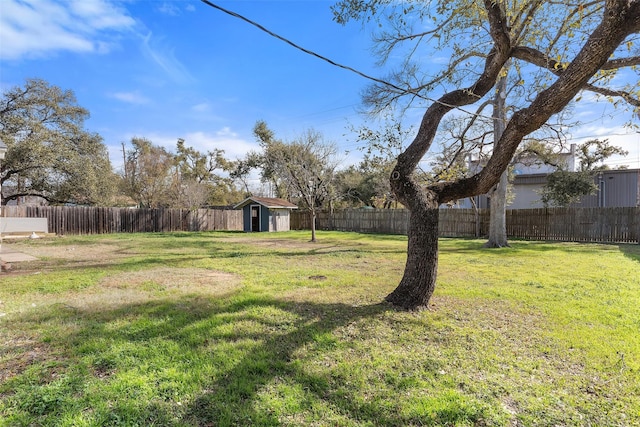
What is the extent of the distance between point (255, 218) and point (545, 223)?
57.3 feet

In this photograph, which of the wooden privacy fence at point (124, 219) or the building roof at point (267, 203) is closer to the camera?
the wooden privacy fence at point (124, 219)

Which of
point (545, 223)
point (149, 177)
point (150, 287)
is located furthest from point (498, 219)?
point (149, 177)

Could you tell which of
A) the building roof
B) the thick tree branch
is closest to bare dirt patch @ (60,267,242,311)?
the thick tree branch

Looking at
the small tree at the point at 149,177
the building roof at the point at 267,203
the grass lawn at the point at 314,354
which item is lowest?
the grass lawn at the point at 314,354

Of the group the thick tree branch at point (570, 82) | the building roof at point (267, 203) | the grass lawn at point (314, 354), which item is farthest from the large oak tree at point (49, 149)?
the thick tree branch at point (570, 82)

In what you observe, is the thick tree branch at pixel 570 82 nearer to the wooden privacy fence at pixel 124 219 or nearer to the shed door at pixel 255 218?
the wooden privacy fence at pixel 124 219

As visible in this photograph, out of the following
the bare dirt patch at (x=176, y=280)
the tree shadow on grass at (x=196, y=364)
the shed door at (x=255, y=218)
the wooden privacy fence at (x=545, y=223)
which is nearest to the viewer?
the tree shadow on grass at (x=196, y=364)

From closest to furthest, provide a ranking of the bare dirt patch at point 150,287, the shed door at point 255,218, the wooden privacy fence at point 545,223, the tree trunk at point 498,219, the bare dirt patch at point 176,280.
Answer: the bare dirt patch at point 150,287, the bare dirt patch at point 176,280, the tree trunk at point 498,219, the wooden privacy fence at point 545,223, the shed door at point 255,218

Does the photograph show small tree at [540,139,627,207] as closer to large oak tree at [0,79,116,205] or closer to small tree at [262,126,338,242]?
small tree at [262,126,338,242]

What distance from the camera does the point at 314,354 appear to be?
2.96 metres

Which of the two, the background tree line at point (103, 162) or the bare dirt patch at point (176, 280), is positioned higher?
the background tree line at point (103, 162)

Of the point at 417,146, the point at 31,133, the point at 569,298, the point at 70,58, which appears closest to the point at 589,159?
the point at 569,298

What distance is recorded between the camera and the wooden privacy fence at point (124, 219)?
16328 millimetres

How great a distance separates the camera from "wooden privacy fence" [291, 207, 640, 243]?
44.5 ft
